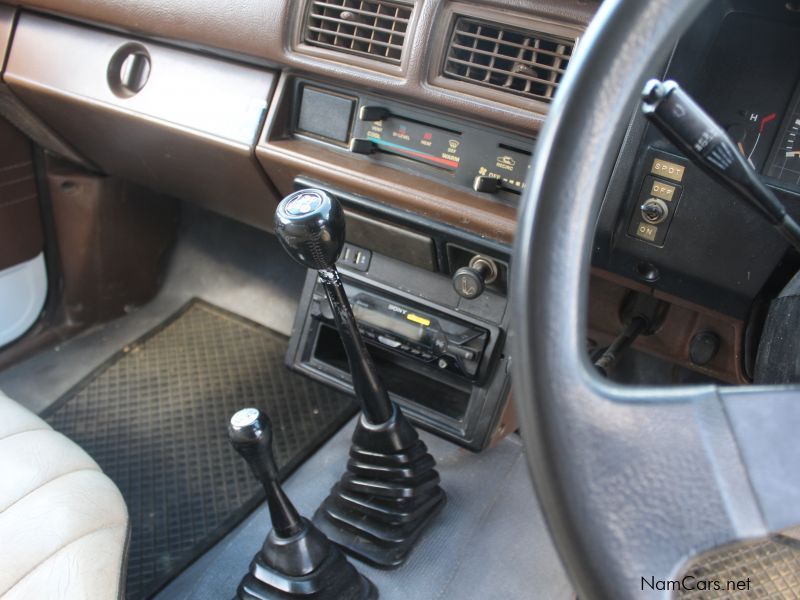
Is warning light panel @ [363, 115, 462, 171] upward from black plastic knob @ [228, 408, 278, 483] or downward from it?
upward

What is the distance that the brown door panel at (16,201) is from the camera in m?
1.75

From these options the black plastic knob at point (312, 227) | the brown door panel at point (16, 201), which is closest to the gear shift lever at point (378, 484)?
the black plastic knob at point (312, 227)

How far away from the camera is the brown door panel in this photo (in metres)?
1.75

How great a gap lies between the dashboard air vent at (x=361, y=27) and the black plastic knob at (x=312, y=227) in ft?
1.21

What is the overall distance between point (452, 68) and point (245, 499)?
96 cm

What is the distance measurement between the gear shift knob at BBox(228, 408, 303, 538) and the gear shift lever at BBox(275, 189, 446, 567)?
152 millimetres

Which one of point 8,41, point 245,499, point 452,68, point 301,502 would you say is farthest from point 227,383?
point 452,68

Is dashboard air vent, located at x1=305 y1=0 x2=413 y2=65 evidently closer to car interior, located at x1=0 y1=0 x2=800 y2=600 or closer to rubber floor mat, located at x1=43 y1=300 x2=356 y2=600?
car interior, located at x1=0 y1=0 x2=800 y2=600

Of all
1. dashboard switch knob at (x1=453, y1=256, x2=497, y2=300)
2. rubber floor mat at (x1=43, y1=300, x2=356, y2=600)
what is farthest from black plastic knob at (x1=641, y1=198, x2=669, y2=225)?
rubber floor mat at (x1=43, y1=300, x2=356, y2=600)

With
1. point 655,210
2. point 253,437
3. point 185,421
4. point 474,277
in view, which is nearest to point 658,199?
point 655,210

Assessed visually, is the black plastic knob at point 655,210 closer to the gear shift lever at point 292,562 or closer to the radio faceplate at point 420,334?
the radio faceplate at point 420,334

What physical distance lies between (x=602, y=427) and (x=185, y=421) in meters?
1.38

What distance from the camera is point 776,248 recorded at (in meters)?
1.03

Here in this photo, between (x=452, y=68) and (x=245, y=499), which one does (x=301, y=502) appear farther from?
(x=452, y=68)
